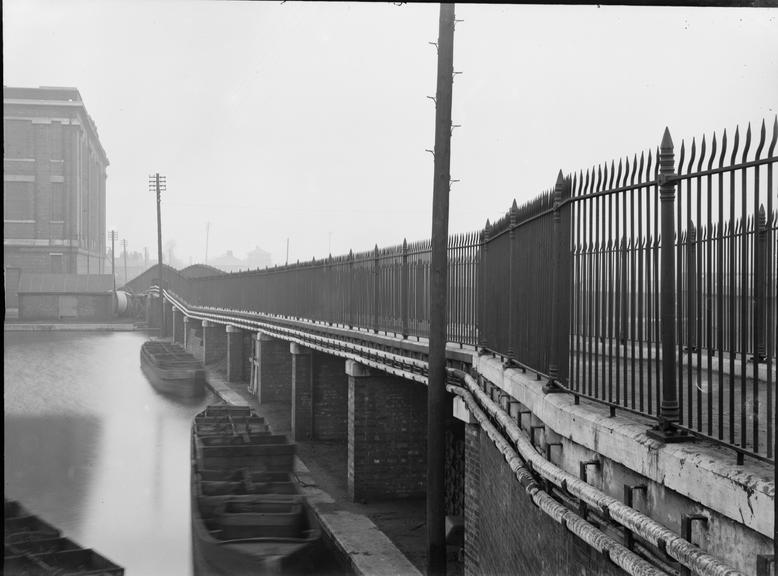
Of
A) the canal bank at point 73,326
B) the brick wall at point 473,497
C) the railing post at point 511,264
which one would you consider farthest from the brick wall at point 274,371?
the railing post at point 511,264

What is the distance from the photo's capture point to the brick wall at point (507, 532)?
4965 millimetres

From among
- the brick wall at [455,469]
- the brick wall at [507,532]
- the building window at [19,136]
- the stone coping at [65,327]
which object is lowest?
the brick wall at [455,469]

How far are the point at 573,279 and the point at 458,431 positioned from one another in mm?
9434

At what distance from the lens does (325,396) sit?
73.8 ft

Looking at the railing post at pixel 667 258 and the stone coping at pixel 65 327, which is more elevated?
the railing post at pixel 667 258

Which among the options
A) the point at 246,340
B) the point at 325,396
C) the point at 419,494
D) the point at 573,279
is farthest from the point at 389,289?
the point at 246,340

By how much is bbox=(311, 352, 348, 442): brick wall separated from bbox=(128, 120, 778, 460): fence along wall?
6687mm

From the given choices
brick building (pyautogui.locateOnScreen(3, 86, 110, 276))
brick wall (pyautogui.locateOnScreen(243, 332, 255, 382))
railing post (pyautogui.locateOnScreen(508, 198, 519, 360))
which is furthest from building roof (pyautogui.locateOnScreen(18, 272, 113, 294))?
railing post (pyautogui.locateOnScreen(508, 198, 519, 360))

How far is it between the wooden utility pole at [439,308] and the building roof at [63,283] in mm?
5739

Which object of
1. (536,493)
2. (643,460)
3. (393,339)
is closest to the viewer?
(643,460)

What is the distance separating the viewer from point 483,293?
34.0ft

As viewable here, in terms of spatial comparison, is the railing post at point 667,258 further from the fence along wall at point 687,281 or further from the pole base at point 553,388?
the pole base at point 553,388

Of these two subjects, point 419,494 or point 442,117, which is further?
point 419,494

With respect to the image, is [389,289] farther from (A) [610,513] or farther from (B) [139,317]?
(B) [139,317]
